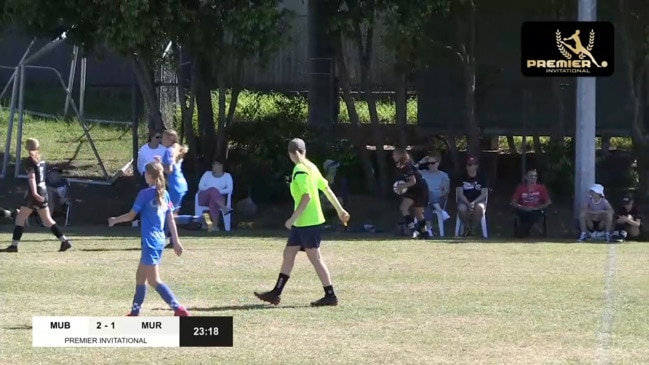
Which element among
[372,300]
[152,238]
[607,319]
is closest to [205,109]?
[372,300]

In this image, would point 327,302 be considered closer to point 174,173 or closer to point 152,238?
point 152,238

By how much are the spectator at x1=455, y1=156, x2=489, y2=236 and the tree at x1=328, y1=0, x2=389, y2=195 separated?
11.7 feet

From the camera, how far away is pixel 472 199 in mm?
21625

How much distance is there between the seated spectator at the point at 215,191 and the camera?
2222 cm

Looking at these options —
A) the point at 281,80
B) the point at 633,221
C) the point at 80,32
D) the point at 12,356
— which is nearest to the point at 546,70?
the point at 633,221

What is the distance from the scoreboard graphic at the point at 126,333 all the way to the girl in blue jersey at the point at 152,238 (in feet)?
0.78

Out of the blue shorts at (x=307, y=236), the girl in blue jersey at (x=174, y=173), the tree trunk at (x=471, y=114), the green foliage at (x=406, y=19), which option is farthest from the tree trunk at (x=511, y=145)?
the blue shorts at (x=307, y=236)

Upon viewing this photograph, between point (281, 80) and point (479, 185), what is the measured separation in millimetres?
8404

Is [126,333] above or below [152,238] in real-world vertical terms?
below

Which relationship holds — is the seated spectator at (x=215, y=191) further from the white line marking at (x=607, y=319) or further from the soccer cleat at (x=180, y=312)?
the soccer cleat at (x=180, y=312)

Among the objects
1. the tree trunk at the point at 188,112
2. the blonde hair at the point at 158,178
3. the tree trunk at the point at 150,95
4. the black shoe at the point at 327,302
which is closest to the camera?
the blonde hair at the point at 158,178

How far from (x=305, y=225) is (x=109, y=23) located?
10902 mm

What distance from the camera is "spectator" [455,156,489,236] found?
21516mm

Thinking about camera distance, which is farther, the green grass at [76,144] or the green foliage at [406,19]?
the green grass at [76,144]
